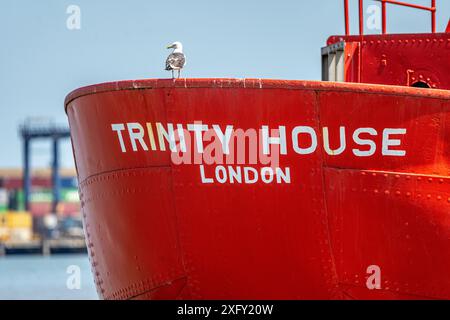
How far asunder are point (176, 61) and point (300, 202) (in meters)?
1.60

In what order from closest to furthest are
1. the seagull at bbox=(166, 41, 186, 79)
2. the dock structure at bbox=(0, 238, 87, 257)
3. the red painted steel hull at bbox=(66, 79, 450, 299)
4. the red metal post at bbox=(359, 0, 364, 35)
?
the red painted steel hull at bbox=(66, 79, 450, 299)
the seagull at bbox=(166, 41, 186, 79)
the red metal post at bbox=(359, 0, 364, 35)
the dock structure at bbox=(0, 238, 87, 257)

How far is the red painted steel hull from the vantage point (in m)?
10.0

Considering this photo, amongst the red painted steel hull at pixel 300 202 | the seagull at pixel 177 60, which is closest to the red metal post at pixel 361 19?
the red painted steel hull at pixel 300 202

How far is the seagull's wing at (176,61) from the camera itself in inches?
403

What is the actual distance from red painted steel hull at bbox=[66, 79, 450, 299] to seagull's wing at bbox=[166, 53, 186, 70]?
16cm

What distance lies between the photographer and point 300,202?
10141 millimetres

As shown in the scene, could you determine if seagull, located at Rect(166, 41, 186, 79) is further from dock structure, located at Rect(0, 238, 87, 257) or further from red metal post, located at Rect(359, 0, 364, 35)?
dock structure, located at Rect(0, 238, 87, 257)

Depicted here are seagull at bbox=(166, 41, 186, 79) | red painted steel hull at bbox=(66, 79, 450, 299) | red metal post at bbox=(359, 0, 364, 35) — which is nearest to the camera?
red painted steel hull at bbox=(66, 79, 450, 299)

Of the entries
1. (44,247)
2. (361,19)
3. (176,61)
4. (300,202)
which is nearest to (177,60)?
(176,61)

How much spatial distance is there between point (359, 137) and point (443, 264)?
1.33 meters

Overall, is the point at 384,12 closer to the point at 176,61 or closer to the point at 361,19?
the point at 361,19

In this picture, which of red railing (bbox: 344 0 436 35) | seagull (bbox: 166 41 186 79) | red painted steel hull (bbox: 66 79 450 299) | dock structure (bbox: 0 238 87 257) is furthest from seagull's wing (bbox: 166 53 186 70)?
dock structure (bbox: 0 238 87 257)

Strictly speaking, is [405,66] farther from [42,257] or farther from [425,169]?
[42,257]

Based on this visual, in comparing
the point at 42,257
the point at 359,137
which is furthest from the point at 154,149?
the point at 42,257
